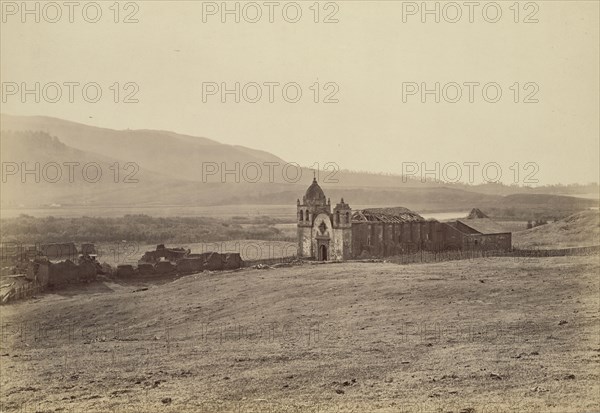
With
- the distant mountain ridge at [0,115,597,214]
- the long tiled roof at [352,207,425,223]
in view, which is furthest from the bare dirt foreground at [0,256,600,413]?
the distant mountain ridge at [0,115,597,214]

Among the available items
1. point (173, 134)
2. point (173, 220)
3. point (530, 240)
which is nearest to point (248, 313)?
point (530, 240)

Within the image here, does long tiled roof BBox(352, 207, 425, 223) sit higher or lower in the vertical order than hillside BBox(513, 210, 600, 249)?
higher

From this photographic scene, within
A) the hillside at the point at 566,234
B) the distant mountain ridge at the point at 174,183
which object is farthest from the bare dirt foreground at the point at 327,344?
the distant mountain ridge at the point at 174,183

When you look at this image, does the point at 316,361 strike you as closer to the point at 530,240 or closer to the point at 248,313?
the point at 248,313

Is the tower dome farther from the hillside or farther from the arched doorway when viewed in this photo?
the hillside

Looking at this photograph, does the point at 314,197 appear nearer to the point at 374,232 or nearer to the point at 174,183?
the point at 374,232

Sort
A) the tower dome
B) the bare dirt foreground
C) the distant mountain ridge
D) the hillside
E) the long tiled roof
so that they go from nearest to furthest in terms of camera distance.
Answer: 1. the bare dirt foreground
2. the long tiled roof
3. the tower dome
4. the hillside
5. the distant mountain ridge

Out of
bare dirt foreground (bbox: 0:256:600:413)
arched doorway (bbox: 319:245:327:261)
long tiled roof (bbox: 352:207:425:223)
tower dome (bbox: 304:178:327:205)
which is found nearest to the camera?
bare dirt foreground (bbox: 0:256:600:413)
